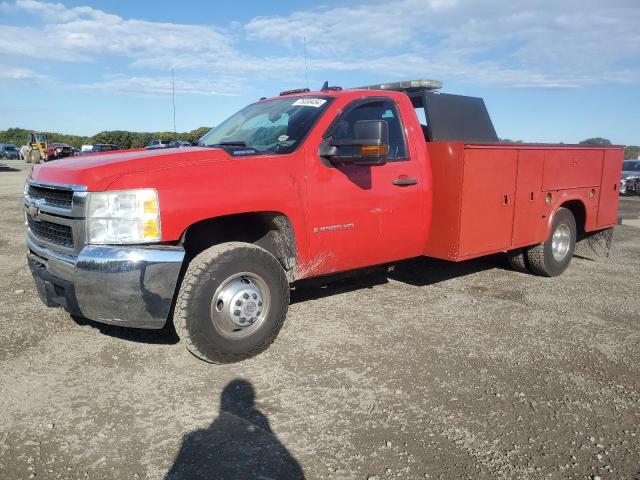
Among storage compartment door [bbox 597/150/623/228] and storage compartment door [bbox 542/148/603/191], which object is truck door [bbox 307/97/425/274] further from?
storage compartment door [bbox 597/150/623/228]

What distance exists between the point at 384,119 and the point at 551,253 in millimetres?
3108

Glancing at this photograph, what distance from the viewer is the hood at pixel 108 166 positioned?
3.39 m

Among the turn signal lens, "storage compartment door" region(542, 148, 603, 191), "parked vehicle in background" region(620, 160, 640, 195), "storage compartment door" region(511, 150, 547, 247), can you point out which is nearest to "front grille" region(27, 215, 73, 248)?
the turn signal lens

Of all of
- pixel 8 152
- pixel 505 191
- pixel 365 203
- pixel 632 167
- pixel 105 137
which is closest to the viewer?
pixel 365 203

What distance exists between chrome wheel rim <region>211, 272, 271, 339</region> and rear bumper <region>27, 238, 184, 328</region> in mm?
383

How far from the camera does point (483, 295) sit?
227 inches

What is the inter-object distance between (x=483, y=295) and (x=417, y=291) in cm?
72

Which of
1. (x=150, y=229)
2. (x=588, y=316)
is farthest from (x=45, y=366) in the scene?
(x=588, y=316)

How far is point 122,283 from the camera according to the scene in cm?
333

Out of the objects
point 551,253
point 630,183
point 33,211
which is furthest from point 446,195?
point 630,183

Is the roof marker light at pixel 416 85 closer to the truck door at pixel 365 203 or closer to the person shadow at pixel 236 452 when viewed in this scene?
the truck door at pixel 365 203

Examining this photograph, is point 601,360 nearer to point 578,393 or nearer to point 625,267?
point 578,393

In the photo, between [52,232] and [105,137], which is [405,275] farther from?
[105,137]

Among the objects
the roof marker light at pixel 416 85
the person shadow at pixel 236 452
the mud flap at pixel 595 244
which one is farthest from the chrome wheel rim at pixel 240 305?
the mud flap at pixel 595 244
